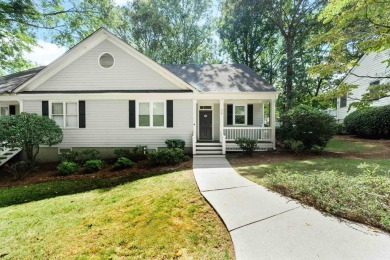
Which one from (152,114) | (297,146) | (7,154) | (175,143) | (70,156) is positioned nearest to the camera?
(70,156)

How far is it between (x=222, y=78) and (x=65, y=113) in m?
9.68

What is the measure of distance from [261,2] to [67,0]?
55.4 feet

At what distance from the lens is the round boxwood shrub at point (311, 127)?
9.75m

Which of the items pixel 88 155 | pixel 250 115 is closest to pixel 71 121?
pixel 88 155

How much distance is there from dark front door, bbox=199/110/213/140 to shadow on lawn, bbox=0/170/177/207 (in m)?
5.84

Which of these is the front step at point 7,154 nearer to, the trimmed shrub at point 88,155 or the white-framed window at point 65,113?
the white-framed window at point 65,113

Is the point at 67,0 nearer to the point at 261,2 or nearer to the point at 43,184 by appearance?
the point at 43,184

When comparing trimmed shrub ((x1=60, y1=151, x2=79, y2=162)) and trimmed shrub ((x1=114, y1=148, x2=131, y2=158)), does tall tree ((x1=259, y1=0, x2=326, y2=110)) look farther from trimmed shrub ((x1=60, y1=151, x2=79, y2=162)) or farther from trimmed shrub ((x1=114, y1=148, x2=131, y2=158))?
trimmed shrub ((x1=60, y1=151, x2=79, y2=162))

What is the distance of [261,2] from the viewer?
18.9 m

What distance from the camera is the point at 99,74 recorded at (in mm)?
10734

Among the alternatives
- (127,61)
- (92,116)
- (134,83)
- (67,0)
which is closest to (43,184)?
(92,116)

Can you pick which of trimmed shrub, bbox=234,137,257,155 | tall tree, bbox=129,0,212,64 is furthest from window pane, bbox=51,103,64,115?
tall tree, bbox=129,0,212,64

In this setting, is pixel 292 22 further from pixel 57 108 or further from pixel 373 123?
pixel 57 108

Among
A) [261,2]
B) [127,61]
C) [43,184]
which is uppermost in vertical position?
[261,2]
